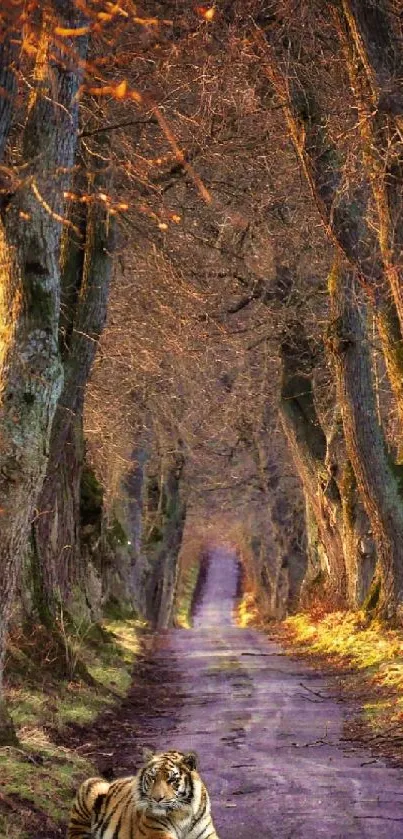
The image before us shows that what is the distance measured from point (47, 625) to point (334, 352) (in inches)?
310

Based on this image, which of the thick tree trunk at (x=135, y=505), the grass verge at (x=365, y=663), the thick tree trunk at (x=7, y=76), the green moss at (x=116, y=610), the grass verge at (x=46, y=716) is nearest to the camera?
the thick tree trunk at (x=7, y=76)

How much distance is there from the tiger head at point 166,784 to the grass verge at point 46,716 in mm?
1512

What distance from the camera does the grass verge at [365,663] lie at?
1247 centimetres

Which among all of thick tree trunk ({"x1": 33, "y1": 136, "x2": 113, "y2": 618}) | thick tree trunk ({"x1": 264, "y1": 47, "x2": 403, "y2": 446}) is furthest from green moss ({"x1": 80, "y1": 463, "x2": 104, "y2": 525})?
thick tree trunk ({"x1": 264, "y1": 47, "x2": 403, "y2": 446})

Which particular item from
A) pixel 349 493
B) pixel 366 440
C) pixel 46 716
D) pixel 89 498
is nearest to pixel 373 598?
pixel 366 440

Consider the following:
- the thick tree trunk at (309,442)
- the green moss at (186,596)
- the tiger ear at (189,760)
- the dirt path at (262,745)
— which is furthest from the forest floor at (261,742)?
the green moss at (186,596)

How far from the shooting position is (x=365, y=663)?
58.5 ft

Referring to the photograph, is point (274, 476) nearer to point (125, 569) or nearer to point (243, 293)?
point (125, 569)

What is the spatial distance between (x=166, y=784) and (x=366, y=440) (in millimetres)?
13341

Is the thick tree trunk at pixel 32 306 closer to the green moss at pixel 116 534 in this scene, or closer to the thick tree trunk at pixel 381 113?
the thick tree trunk at pixel 381 113

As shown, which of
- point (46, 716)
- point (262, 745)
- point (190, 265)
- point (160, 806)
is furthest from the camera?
point (190, 265)

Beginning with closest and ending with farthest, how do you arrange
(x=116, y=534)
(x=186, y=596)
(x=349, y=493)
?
(x=349, y=493) < (x=116, y=534) < (x=186, y=596)

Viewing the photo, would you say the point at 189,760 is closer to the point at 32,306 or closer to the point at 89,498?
the point at 32,306

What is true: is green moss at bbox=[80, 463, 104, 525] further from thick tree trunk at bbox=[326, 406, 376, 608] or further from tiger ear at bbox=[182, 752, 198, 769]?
tiger ear at bbox=[182, 752, 198, 769]
